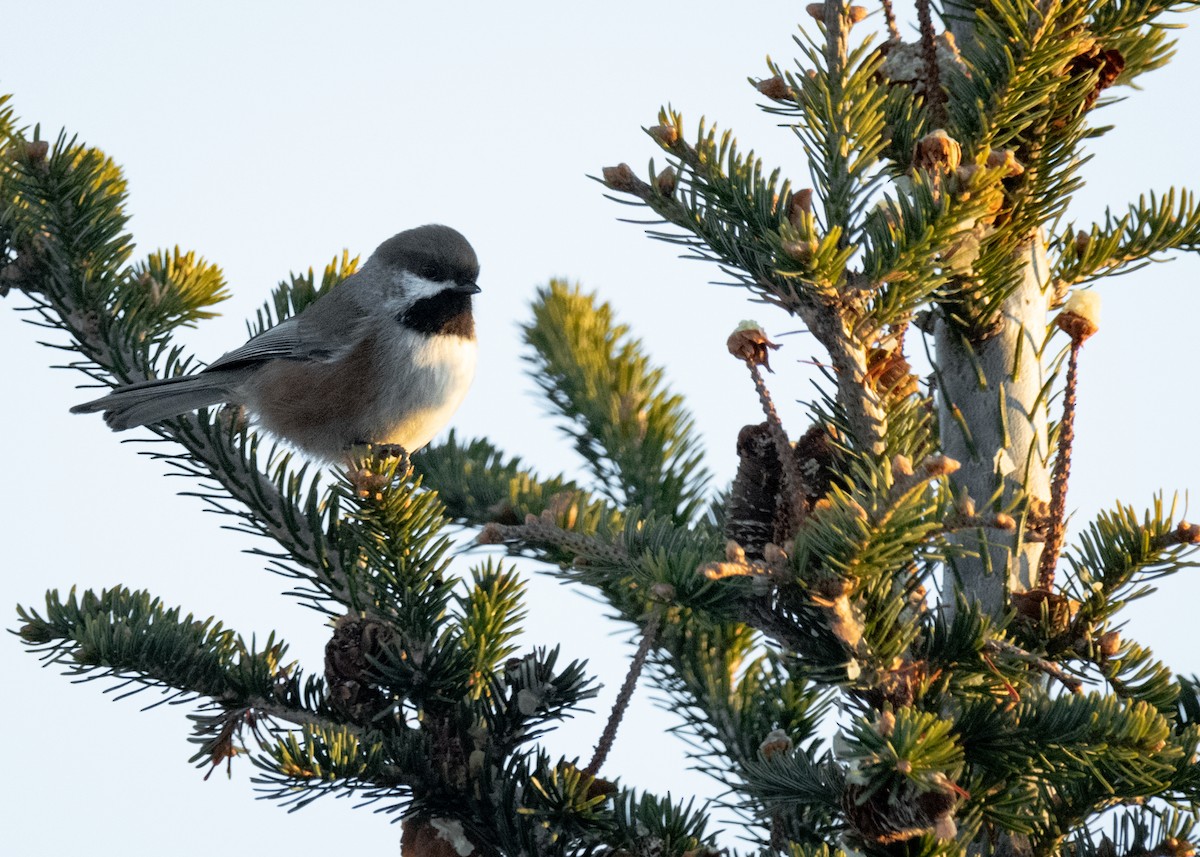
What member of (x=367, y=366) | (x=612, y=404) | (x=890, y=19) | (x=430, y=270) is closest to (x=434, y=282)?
(x=430, y=270)

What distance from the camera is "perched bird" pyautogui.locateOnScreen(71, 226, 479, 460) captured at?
4852 mm

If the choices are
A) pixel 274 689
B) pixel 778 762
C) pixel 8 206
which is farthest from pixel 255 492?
pixel 778 762

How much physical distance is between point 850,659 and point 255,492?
74.5 inches

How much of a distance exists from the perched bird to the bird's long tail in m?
0.81

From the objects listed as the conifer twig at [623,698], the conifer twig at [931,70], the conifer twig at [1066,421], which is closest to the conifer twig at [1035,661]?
the conifer twig at [1066,421]

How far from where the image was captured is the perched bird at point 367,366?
4852 millimetres

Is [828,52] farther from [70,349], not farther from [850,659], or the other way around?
[70,349]

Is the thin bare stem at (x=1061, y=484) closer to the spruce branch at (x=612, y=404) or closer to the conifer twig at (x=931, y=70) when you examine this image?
the conifer twig at (x=931, y=70)

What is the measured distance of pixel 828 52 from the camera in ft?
7.13

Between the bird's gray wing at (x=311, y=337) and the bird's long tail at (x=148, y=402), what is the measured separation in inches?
24.8

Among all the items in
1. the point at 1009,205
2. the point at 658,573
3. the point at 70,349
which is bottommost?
the point at 658,573

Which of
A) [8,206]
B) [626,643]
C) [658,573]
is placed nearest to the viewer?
[658,573]

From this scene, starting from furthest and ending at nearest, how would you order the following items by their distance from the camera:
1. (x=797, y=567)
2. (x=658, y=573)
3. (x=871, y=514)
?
(x=658, y=573), (x=797, y=567), (x=871, y=514)

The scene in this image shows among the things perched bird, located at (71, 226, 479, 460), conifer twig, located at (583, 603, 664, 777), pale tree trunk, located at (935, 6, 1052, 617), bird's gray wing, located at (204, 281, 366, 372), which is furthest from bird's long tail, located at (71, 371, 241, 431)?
pale tree trunk, located at (935, 6, 1052, 617)
